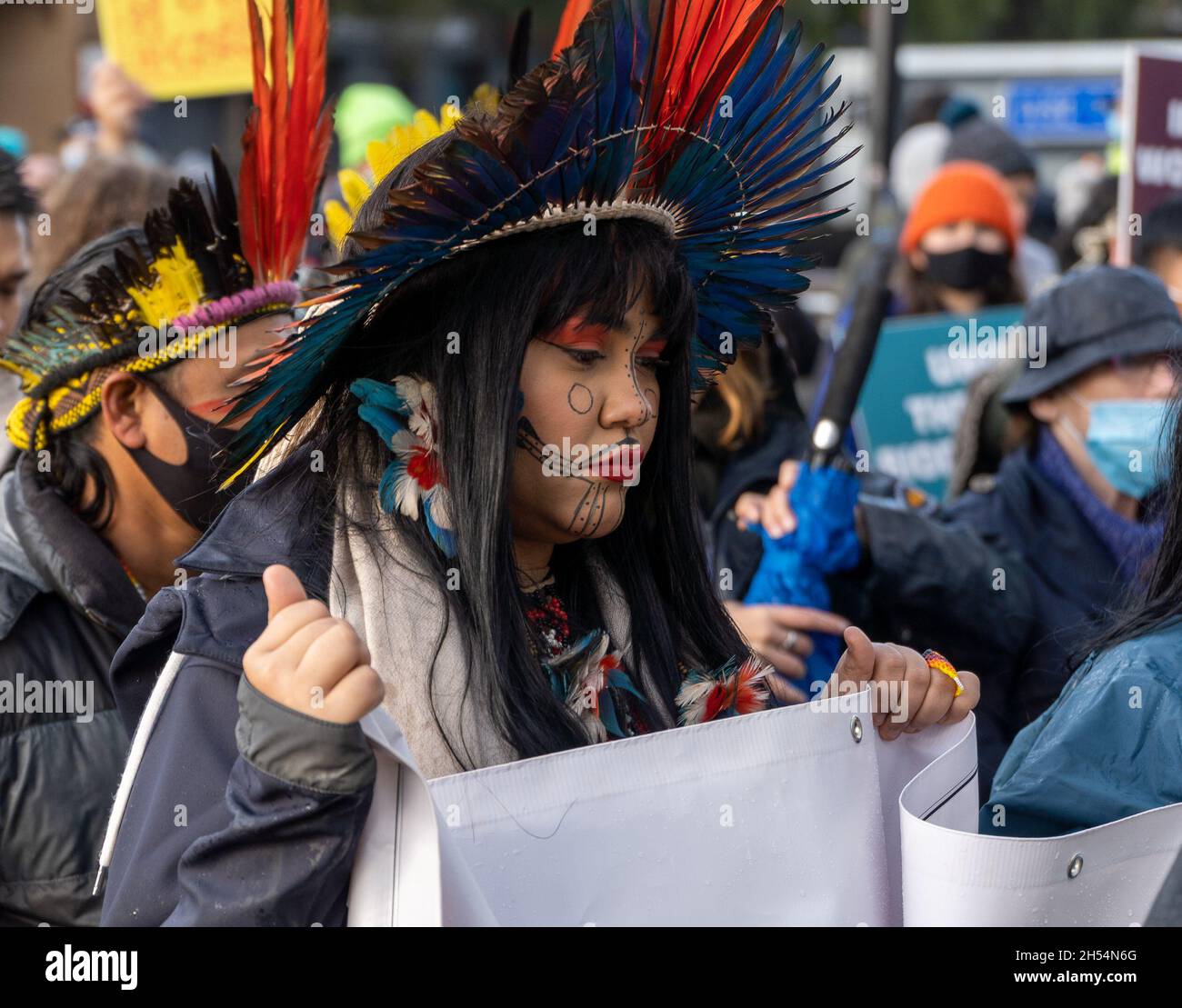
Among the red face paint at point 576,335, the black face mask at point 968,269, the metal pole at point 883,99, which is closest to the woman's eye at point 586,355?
the red face paint at point 576,335

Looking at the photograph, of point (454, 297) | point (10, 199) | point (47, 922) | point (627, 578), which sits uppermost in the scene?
point (10, 199)

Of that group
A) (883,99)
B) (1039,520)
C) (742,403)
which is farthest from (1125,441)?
(883,99)

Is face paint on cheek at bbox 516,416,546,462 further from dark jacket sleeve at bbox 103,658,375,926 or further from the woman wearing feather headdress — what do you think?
dark jacket sleeve at bbox 103,658,375,926

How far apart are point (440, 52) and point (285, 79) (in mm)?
26061

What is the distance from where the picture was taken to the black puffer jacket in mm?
2453

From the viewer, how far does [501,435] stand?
1.84 metres

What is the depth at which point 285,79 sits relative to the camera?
2297mm

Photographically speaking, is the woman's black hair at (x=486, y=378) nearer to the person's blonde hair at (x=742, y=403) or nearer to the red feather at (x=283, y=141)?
the red feather at (x=283, y=141)

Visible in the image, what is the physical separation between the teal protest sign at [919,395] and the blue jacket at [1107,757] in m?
3.76

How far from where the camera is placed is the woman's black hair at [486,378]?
184 cm

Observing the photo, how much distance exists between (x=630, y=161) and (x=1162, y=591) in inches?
39.4

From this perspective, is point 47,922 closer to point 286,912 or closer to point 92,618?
point 92,618

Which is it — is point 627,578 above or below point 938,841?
above
